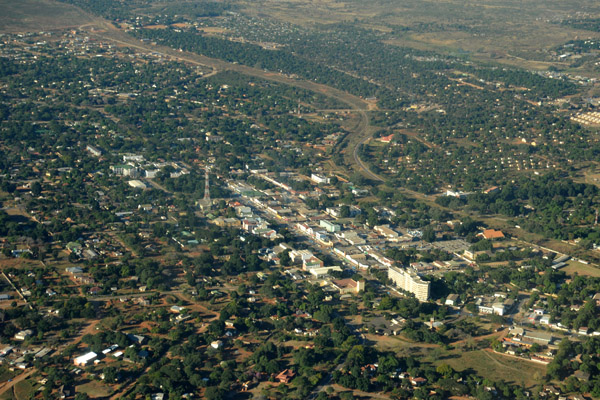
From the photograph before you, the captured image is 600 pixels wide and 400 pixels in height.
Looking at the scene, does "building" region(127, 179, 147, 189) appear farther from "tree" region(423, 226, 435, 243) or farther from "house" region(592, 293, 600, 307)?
"house" region(592, 293, 600, 307)

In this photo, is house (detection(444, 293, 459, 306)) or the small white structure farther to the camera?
house (detection(444, 293, 459, 306))

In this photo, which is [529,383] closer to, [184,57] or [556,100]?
[556,100]

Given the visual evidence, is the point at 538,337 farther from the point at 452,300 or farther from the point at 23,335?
the point at 23,335

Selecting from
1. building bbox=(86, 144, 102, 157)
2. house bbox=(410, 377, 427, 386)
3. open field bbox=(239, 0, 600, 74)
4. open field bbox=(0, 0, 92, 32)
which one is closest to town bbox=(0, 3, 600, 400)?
house bbox=(410, 377, 427, 386)

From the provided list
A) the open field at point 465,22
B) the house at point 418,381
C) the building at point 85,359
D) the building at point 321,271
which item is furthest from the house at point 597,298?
the open field at point 465,22

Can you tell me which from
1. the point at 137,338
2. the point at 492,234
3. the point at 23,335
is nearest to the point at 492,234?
the point at 492,234

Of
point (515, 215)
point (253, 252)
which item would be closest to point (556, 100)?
point (515, 215)
